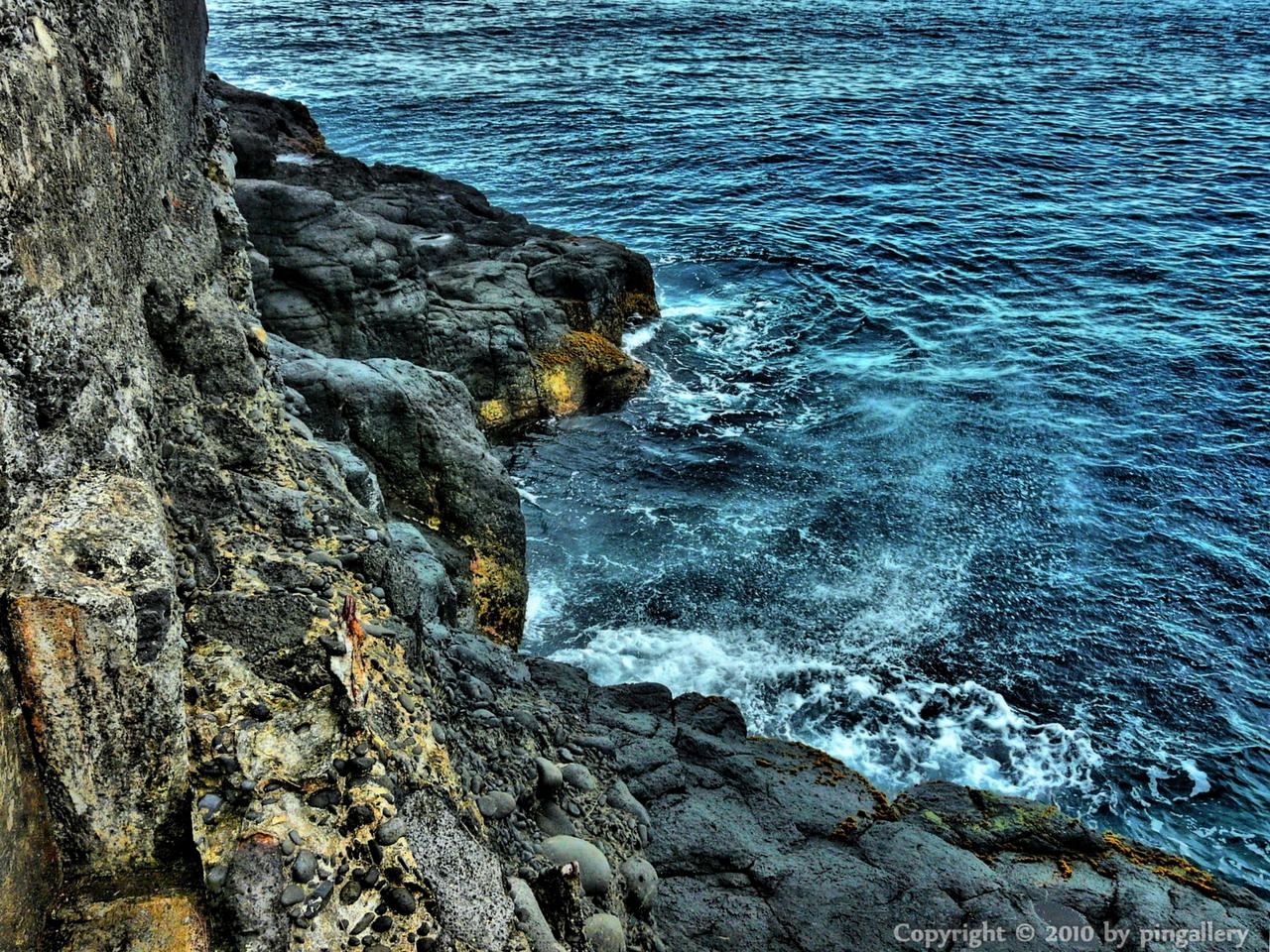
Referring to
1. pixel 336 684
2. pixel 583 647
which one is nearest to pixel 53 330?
pixel 336 684

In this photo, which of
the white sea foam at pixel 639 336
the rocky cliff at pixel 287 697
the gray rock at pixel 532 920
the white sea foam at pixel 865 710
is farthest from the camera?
the white sea foam at pixel 639 336

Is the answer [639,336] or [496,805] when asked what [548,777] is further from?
[639,336]

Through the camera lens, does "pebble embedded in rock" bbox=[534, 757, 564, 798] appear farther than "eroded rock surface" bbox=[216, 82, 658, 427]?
No

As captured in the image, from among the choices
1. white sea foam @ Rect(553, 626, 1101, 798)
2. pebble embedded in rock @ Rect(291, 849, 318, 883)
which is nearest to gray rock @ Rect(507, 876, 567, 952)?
pebble embedded in rock @ Rect(291, 849, 318, 883)

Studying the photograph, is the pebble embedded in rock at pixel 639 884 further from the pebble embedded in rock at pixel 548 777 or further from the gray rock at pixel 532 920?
the gray rock at pixel 532 920

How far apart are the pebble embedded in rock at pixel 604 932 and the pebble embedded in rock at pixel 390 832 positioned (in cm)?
199

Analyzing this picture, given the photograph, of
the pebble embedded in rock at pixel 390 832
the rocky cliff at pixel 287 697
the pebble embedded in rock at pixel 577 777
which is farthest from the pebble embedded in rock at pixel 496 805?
the pebble embedded in rock at pixel 390 832

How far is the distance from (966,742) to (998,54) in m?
44.4

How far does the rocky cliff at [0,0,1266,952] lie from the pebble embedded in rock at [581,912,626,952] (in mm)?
25

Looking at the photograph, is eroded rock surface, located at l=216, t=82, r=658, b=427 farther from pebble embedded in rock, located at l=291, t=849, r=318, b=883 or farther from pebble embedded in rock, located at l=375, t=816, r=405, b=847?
pebble embedded in rock, located at l=291, t=849, r=318, b=883

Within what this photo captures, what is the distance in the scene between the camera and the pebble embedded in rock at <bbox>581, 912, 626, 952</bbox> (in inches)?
264

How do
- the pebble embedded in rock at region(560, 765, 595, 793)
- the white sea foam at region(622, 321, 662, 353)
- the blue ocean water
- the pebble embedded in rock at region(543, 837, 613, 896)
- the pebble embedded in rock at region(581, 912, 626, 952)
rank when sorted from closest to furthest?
the pebble embedded in rock at region(581, 912, 626, 952) → the pebble embedded in rock at region(543, 837, 613, 896) → the pebble embedded in rock at region(560, 765, 595, 793) → the blue ocean water → the white sea foam at region(622, 321, 662, 353)

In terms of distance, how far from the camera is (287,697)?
18.6 feet

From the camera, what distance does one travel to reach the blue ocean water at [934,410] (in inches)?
535
